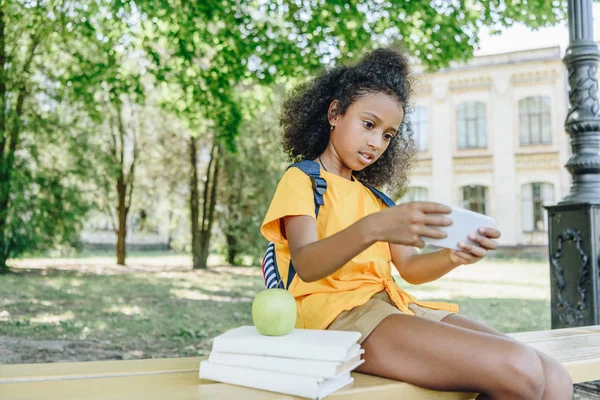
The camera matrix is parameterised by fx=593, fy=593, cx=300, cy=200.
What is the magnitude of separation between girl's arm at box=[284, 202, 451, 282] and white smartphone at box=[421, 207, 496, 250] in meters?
0.02

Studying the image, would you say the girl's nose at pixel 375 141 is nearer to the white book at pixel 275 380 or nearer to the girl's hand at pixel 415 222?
the girl's hand at pixel 415 222

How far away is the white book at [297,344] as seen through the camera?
151 cm

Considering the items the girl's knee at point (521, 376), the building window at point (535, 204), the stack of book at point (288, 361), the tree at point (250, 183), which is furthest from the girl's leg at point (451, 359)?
the building window at point (535, 204)

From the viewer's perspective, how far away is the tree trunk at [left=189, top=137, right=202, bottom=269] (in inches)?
586

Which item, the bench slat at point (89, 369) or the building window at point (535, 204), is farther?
the building window at point (535, 204)

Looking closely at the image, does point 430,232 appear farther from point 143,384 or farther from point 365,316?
point 143,384

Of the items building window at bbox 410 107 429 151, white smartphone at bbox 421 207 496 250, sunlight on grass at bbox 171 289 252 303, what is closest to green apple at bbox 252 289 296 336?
white smartphone at bbox 421 207 496 250

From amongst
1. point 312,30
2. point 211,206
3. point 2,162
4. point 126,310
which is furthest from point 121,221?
point 312,30

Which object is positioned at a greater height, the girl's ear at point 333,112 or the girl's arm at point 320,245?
the girl's ear at point 333,112

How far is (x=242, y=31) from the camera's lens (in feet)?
26.4

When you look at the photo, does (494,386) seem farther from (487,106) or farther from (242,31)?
(487,106)

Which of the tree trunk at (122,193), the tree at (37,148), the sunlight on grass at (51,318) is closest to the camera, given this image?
the sunlight on grass at (51,318)

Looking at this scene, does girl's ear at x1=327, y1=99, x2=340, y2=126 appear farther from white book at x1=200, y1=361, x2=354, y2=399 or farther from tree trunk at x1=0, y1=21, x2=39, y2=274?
tree trunk at x1=0, y1=21, x2=39, y2=274

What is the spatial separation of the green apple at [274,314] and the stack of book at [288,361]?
0.03 meters
